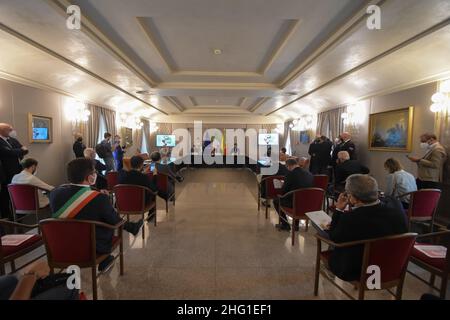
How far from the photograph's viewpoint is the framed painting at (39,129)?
480cm

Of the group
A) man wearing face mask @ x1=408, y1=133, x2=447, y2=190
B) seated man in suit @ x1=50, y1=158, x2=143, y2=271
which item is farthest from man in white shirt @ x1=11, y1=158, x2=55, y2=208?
man wearing face mask @ x1=408, y1=133, x2=447, y2=190

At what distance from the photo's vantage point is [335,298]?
2240 mm

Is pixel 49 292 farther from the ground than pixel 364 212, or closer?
closer

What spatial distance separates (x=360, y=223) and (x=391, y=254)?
333 millimetres

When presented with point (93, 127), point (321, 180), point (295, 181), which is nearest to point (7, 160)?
point (93, 127)

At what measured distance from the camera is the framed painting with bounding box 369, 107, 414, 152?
4.80 metres

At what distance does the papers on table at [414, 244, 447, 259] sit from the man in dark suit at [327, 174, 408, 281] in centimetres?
69

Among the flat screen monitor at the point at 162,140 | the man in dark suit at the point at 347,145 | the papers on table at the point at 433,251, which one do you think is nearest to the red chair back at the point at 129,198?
the papers on table at the point at 433,251

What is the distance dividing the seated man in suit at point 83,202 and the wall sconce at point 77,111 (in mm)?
4975

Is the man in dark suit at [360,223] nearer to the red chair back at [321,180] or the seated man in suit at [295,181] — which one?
the seated man in suit at [295,181]
